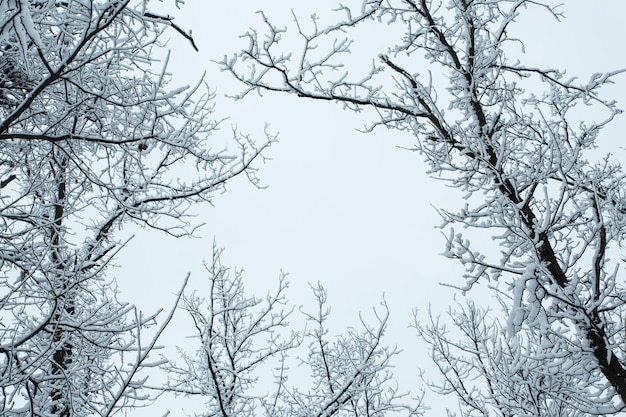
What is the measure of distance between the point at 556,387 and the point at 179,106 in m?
3.97

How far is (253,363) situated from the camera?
336 inches

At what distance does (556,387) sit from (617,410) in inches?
30.0

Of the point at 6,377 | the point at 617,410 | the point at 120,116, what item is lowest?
the point at 617,410

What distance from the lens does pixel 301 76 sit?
4656 millimetres

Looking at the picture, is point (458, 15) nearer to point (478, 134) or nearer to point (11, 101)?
point (478, 134)

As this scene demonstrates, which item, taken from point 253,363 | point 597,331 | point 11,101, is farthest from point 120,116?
point 253,363

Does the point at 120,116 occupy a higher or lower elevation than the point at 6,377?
higher

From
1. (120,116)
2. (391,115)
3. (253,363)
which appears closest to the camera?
(120,116)

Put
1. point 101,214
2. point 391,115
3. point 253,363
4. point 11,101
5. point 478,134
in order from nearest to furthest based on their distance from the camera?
point 11,101
point 478,134
point 391,115
point 101,214
point 253,363

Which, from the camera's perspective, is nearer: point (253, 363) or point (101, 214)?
point (101, 214)

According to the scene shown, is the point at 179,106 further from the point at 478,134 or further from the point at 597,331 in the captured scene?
the point at 597,331

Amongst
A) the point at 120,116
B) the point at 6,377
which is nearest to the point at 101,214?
the point at 120,116

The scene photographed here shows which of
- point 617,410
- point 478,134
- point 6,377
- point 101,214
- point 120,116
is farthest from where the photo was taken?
point 101,214

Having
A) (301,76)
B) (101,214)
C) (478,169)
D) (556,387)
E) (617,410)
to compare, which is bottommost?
(617,410)
